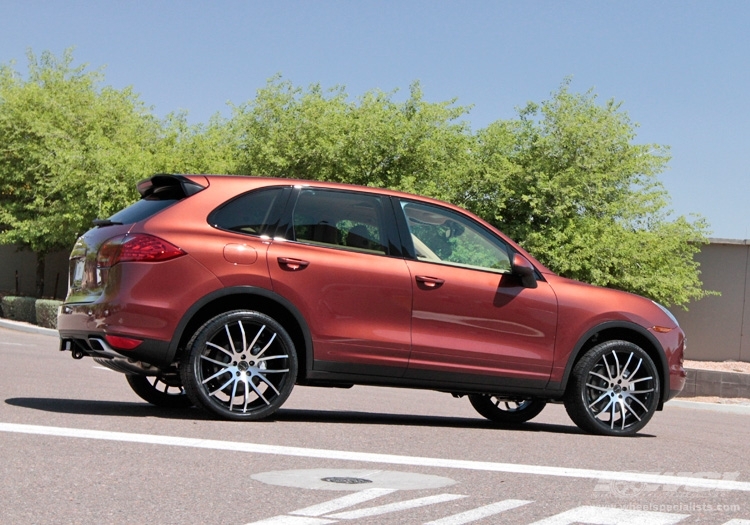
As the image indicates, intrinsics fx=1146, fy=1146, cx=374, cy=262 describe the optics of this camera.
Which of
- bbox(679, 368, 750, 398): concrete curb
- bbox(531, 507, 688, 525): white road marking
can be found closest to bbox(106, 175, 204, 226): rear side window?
bbox(531, 507, 688, 525): white road marking

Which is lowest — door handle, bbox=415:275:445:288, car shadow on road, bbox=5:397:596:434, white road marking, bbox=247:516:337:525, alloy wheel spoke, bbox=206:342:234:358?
car shadow on road, bbox=5:397:596:434

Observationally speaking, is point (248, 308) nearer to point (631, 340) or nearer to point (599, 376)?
point (599, 376)

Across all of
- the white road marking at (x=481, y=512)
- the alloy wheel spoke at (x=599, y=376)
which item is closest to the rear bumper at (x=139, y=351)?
→ the white road marking at (x=481, y=512)

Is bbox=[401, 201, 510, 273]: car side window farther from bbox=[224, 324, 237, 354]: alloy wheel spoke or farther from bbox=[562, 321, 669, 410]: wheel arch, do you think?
bbox=[224, 324, 237, 354]: alloy wheel spoke

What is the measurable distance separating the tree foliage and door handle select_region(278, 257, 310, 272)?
20074 mm

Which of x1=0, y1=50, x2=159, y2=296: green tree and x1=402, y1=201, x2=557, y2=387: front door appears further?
x1=0, y1=50, x2=159, y2=296: green tree

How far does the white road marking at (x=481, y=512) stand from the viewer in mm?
5098

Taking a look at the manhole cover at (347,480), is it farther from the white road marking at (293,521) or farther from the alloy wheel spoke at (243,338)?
the alloy wheel spoke at (243,338)

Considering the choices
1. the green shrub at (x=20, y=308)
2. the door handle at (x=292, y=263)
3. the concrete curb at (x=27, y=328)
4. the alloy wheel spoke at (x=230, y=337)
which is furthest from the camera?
the green shrub at (x=20, y=308)

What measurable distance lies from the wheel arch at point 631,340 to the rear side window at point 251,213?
273 centimetres

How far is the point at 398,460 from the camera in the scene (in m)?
6.95

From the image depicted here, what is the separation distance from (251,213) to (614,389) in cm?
331

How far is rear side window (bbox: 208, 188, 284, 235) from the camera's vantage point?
835cm

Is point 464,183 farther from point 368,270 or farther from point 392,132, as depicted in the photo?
point 368,270
